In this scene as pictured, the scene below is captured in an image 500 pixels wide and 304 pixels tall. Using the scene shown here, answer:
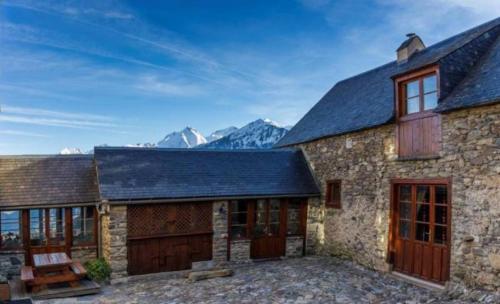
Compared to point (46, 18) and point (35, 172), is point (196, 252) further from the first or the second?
point (46, 18)

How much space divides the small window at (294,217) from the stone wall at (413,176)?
405mm

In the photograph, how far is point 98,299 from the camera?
8562 mm

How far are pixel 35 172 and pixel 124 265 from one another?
4.17m

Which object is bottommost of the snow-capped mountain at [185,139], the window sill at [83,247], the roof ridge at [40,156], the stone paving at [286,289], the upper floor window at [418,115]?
the stone paving at [286,289]

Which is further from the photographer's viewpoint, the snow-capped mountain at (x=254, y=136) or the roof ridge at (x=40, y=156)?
the snow-capped mountain at (x=254, y=136)

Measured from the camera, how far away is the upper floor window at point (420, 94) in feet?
28.4

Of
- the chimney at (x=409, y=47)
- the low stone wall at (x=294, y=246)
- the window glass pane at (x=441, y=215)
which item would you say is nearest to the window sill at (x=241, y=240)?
the low stone wall at (x=294, y=246)

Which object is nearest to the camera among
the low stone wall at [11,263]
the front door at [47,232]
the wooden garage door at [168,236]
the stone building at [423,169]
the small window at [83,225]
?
the stone building at [423,169]

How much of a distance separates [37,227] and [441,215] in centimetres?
1076

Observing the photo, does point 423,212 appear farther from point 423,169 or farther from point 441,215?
point 423,169

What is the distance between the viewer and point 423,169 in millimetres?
8766

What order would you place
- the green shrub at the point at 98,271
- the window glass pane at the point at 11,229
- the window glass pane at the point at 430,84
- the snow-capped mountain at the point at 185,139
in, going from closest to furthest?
1. the window glass pane at the point at 430,84
2. the green shrub at the point at 98,271
3. the window glass pane at the point at 11,229
4. the snow-capped mountain at the point at 185,139

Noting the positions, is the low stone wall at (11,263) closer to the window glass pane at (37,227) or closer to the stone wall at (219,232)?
the window glass pane at (37,227)

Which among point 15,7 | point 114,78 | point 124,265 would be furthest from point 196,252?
point 114,78
